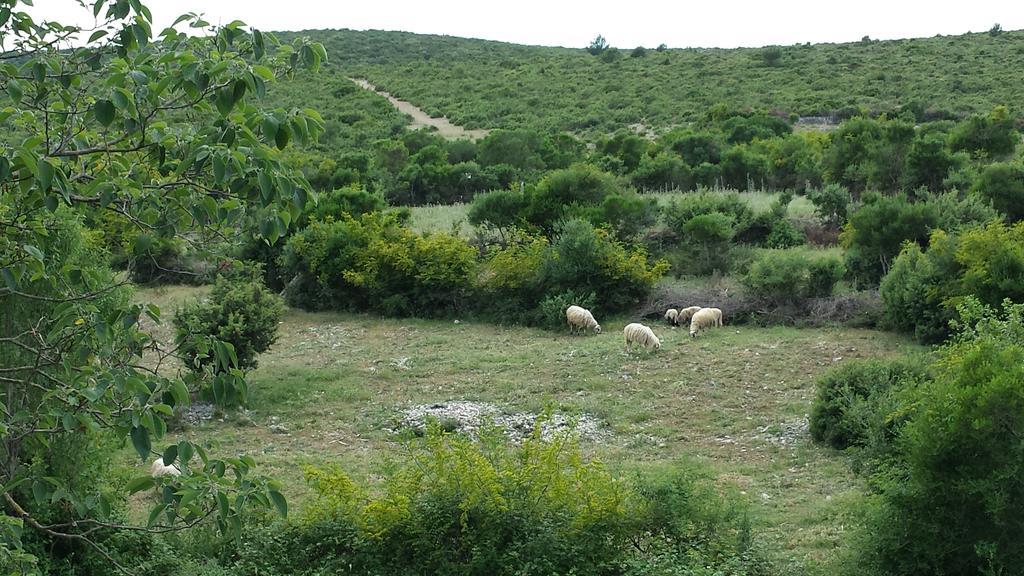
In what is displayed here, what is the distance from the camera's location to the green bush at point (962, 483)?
20.0 feet

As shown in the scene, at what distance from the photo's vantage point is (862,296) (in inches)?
645

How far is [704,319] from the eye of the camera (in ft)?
53.4

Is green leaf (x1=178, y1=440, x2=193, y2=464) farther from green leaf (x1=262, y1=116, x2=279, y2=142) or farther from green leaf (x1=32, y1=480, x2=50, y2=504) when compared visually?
green leaf (x1=262, y1=116, x2=279, y2=142)

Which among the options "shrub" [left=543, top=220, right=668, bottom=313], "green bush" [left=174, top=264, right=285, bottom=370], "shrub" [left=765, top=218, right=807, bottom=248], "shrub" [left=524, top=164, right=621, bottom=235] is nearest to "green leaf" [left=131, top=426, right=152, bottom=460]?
"green bush" [left=174, top=264, right=285, bottom=370]

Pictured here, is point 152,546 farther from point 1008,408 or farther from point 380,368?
point 380,368

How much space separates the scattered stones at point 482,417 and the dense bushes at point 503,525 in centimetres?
379

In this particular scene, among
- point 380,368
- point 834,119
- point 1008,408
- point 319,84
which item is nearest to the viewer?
point 1008,408

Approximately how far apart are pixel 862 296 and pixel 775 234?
4744 mm

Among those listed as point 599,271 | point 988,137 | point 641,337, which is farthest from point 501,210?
point 988,137

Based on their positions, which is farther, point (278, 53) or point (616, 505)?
point (616, 505)

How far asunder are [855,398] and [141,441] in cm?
914

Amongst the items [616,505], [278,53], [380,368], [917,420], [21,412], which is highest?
[278,53]

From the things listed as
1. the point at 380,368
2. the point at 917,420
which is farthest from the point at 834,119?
the point at 917,420

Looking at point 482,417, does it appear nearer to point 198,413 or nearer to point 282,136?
point 198,413
